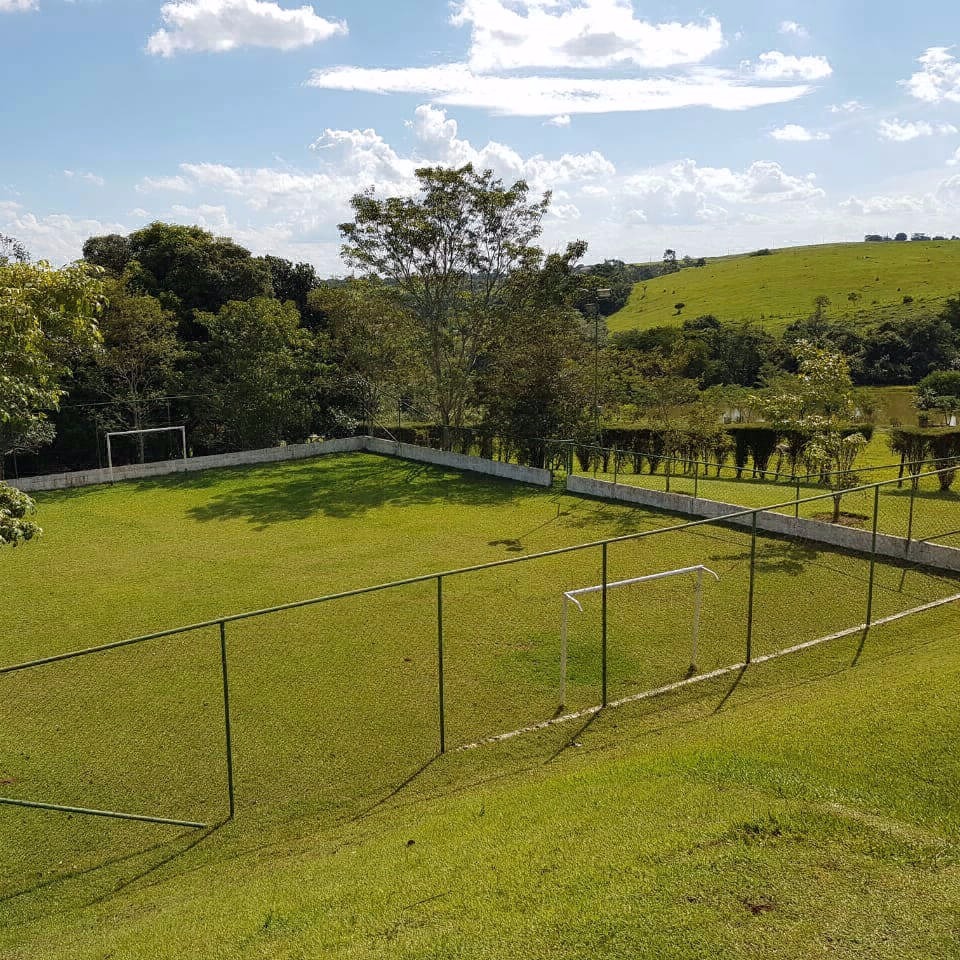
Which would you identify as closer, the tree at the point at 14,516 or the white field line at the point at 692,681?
the tree at the point at 14,516

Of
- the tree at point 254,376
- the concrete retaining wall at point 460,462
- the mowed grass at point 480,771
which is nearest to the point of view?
the mowed grass at point 480,771

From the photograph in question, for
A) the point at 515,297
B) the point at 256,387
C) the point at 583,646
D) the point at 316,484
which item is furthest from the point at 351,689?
the point at 256,387

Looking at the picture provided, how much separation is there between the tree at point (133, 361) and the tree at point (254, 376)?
5.19 ft

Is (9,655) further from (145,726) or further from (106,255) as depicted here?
(106,255)

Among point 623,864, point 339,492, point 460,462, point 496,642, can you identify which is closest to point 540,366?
point 460,462

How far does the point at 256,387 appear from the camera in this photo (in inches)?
1183

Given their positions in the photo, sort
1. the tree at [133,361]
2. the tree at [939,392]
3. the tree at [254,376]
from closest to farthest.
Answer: the tree at [133,361] < the tree at [254,376] < the tree at [939,392]

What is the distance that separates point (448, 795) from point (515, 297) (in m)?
22.1

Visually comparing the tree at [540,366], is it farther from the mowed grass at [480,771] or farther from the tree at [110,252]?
the tree at [110,252]

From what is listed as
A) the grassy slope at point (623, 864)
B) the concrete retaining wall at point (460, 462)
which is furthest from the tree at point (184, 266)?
the grassy slope at point (623, 864)

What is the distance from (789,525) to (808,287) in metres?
85.6

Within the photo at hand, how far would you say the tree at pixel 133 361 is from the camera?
1109 inches

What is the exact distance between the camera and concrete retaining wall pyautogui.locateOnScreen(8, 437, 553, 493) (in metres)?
24.9

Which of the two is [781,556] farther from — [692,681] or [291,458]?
[291,458]
